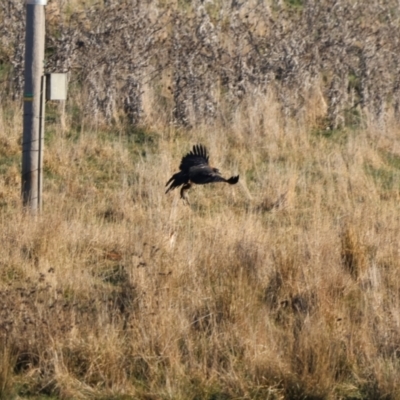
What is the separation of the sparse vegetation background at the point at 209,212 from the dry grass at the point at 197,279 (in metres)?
0.02

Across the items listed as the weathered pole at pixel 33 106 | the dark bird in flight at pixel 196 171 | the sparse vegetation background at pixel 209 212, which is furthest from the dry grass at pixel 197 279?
the dark bird in flight at pixel 196 171

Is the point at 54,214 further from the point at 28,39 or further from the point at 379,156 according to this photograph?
the point at 379,156

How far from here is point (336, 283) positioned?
25.8ft

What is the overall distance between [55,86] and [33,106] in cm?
31

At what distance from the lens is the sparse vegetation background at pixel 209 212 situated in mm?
6527

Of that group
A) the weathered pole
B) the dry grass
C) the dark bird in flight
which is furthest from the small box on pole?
the dark bird in flight

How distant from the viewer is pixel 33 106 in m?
9.43

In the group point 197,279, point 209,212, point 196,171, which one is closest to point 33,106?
point 196,171

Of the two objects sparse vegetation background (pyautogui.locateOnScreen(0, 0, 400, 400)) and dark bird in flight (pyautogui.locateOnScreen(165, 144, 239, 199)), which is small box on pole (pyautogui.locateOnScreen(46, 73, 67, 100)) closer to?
sparse vegetation background (pyautogui.locateOnScreen(0, 0, 400, 400))

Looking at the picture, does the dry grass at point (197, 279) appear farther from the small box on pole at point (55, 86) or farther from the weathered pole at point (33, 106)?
the small box on pole at point (55, 86)

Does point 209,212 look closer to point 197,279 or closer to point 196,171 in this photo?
point 196,171

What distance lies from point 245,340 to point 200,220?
3.35 metres

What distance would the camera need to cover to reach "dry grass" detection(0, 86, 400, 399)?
6441mm

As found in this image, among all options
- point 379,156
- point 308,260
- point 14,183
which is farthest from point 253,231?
point 379,156
